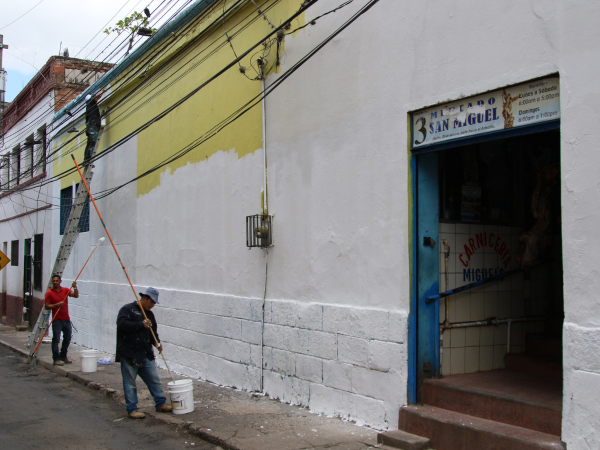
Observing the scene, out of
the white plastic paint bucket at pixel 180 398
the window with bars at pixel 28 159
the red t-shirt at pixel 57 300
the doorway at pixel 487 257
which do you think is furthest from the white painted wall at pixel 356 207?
the window with bars at pixel 28 159

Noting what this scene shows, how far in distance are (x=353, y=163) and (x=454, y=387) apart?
272 cm

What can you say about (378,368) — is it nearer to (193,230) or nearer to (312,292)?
(312,292)

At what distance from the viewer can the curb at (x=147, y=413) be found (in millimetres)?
6605

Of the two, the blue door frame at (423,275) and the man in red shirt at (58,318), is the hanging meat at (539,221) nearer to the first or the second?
the blue door frame at (423,275)

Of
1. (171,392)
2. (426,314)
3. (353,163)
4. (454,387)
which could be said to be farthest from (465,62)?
(171,392)

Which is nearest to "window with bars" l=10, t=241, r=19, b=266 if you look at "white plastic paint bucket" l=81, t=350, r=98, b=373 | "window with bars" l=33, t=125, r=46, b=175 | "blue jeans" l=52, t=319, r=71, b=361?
"window with bars" l=33, t=125, r=46, b=175

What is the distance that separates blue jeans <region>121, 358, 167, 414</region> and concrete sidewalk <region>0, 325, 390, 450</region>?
0.23 meters

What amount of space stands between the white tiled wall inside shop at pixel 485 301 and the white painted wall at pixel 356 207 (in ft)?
2.24

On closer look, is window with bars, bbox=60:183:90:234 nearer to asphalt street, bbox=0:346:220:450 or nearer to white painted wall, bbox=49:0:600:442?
asphalt street, bbox=0:346:220:450

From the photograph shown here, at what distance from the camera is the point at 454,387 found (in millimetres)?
6074

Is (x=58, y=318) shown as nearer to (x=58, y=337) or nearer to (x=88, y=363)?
(x=58, y=337)

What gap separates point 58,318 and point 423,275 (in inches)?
347

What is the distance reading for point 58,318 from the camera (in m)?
12.4

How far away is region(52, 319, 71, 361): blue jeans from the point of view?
12.2m
